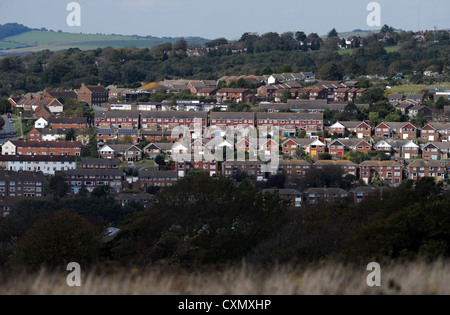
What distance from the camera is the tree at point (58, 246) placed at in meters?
7.75

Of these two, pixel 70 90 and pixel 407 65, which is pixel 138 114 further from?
pixel 407 65

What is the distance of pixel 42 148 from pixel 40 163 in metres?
1.87

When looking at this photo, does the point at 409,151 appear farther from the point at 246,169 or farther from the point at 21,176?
the point at 21,176

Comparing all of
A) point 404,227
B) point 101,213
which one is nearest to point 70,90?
point 101,213

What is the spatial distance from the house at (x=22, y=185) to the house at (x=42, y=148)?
10.9 feet

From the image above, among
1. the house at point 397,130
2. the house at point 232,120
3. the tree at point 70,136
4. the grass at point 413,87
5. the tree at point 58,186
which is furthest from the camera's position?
the grass at point 413,87

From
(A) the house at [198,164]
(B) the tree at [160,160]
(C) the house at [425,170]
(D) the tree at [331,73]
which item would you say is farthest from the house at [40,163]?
(D) the tree at [331,73]

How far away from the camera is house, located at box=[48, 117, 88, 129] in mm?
23439

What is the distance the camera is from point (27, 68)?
35.7 meters

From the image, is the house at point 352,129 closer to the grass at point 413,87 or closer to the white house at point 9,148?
the grass at point 413,87

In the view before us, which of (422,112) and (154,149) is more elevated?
(422,112)

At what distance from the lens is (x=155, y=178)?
58.2 ft

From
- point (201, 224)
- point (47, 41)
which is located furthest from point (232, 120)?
point (47, 41)
